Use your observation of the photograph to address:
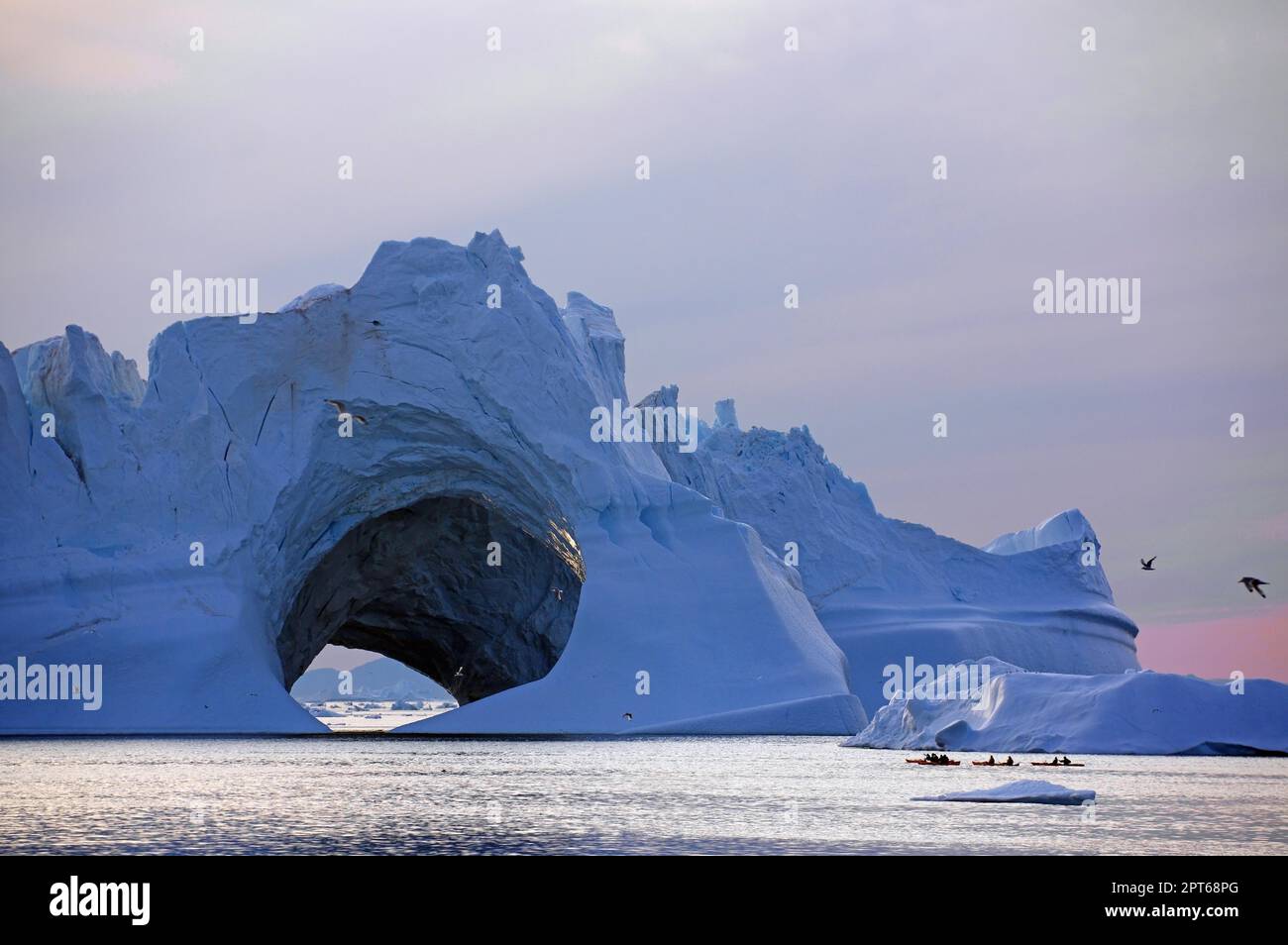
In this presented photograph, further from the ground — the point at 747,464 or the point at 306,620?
the point at 747,464

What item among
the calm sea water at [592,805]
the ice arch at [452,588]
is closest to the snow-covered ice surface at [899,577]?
the ice arch at [452,588]

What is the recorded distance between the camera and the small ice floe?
18797mm

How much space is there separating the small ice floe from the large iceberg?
554 inches

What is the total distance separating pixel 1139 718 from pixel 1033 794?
12.9m

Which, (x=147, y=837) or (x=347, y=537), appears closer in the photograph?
(x=147, y=837)

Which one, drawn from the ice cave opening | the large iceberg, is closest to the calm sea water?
the large iceberg

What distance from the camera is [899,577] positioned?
2094 inches

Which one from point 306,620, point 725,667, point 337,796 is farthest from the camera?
point 306,620

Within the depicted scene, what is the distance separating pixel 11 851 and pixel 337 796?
6639 mm

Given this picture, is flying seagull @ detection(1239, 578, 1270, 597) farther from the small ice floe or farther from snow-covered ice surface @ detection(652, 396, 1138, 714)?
snow-covered ice surface @ detection(652, 396, 1138, 714)

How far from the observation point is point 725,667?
34.4m
